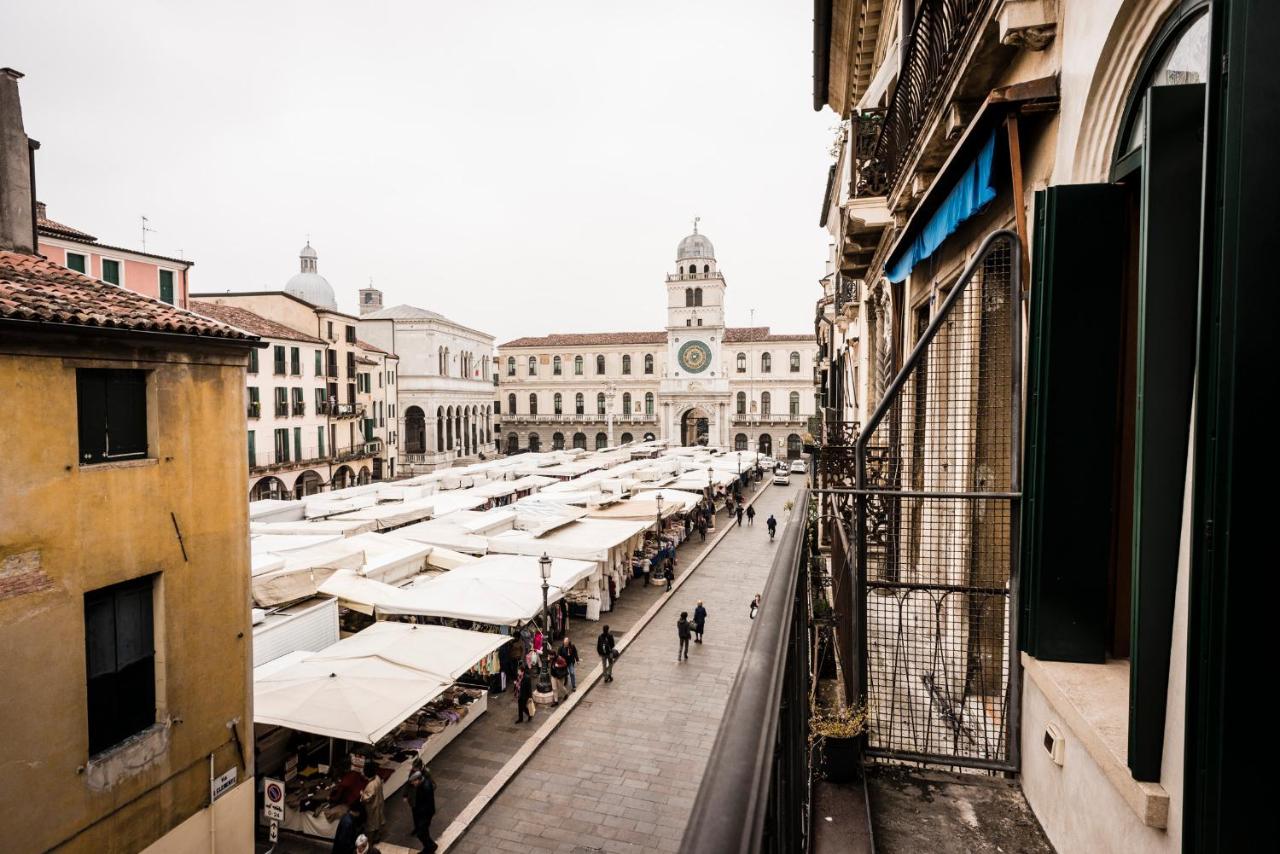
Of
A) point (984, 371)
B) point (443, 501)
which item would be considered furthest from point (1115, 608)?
point (443, 501)

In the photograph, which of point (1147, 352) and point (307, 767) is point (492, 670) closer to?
point (307, 767)

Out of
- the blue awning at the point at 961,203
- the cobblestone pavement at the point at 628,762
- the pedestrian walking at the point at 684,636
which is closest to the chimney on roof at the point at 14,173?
the cobblestone pavement at the point at 628,762

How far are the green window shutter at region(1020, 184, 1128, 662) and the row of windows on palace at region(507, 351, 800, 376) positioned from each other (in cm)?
7267

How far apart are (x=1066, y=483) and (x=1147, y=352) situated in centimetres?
83

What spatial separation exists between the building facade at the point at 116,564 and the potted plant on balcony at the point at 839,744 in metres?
7.12

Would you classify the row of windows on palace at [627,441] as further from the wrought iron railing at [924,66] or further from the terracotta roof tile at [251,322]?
the wrought iron railing at [924,66]

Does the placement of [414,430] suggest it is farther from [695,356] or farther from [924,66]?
[924,66]

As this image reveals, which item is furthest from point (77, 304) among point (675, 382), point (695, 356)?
point (695, 356)

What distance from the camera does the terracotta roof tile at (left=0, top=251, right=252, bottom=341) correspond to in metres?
6.74

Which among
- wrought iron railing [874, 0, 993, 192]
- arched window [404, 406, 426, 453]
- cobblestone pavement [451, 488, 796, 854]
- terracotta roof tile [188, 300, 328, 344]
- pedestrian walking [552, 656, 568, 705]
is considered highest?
terracotta roof tile [188, 300, 328, 344]

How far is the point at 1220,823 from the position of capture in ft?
5.19

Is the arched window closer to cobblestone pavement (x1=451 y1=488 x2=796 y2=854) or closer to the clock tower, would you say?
the clock tower

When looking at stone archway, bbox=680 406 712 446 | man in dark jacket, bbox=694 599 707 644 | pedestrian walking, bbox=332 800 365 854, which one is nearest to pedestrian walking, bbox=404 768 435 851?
pedestrian walking, bbox=332 800 365 854

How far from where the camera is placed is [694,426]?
75875 mm
